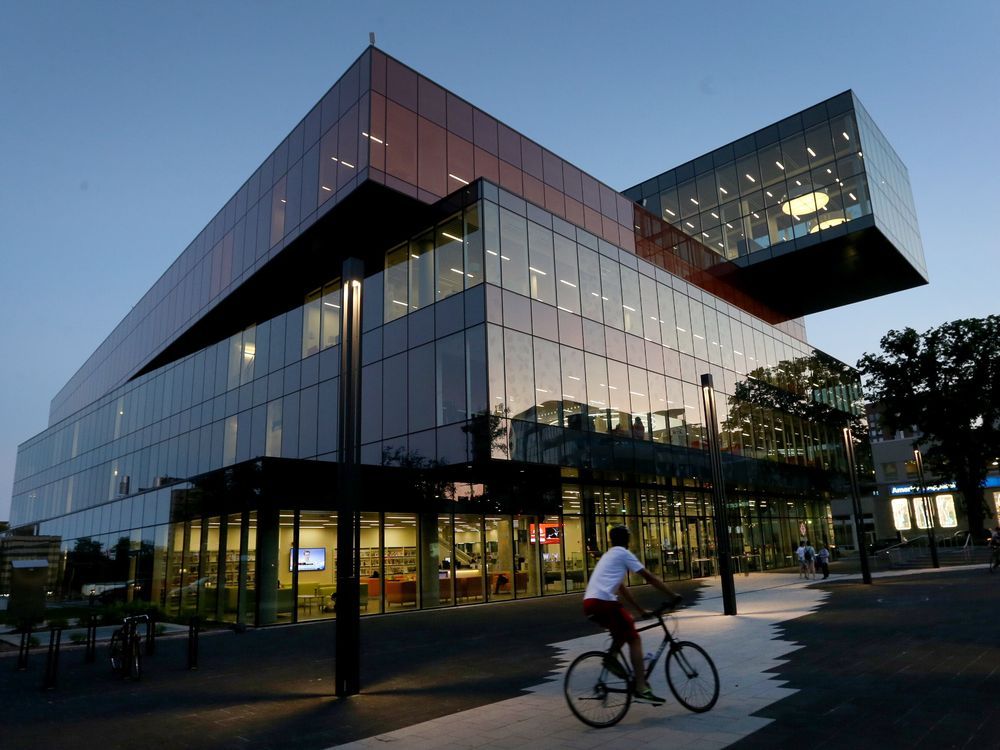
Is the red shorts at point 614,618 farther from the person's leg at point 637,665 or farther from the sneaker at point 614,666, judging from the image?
the sneaker at point 614,666

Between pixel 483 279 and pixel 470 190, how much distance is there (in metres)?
3.67

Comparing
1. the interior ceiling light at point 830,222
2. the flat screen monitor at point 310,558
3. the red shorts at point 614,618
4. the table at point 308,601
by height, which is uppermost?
the interior ceiling light at point 830,222

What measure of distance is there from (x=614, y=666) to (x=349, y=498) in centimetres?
462

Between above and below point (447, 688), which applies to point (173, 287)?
→ above

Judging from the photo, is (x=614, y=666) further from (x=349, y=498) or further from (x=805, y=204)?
(x=805, y=204)

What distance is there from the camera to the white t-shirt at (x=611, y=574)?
692cm

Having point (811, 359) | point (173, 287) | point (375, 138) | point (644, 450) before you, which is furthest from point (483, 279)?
point (811, 359)

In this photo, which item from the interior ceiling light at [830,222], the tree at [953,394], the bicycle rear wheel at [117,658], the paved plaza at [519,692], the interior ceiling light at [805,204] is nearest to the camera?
the paved plaza at [519,692]

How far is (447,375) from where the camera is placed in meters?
23.3

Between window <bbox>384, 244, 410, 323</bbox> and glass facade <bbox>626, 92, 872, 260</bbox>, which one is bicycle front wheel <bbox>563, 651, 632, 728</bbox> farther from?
glass facade <bbox>626, 92, 872, 260</bbox>

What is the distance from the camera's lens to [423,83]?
26453mm

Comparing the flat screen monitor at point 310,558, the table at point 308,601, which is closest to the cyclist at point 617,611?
the flat screen monitor at point 310,558

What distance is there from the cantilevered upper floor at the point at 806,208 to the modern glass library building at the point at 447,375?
0.22 meters

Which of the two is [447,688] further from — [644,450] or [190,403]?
[190,403]
